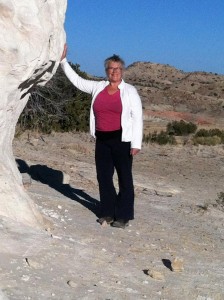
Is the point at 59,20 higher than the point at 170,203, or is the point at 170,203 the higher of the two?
the point at 59,20

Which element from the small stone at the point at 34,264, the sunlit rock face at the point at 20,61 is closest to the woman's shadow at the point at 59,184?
the sunlit rock face at the point at 20,61

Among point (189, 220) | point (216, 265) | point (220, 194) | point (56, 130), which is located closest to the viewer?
point (216, 265)

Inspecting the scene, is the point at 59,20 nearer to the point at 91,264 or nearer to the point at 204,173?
the point at 91,264

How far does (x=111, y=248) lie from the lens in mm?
5562

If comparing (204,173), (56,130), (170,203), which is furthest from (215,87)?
(170,203)

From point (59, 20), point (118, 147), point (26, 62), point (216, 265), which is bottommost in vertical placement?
point (216, 265)

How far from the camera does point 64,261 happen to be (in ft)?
15.9

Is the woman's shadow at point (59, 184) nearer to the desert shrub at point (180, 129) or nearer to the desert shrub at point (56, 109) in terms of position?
the desert shrub at point (56, 109)

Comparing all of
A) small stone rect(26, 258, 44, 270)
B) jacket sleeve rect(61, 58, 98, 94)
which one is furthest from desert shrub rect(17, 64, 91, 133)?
small stone rect(26, 258, 44, 270)

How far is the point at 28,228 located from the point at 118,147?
1477 mm

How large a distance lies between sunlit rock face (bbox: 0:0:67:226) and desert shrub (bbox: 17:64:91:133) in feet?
34.5

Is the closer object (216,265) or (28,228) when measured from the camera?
(28,228)

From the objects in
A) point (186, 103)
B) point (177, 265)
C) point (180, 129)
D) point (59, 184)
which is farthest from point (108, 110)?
point (186, 103)

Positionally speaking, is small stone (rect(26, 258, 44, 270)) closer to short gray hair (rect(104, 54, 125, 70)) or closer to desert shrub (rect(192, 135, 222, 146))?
short gray hair (rect(104, 54, 125, 70))
